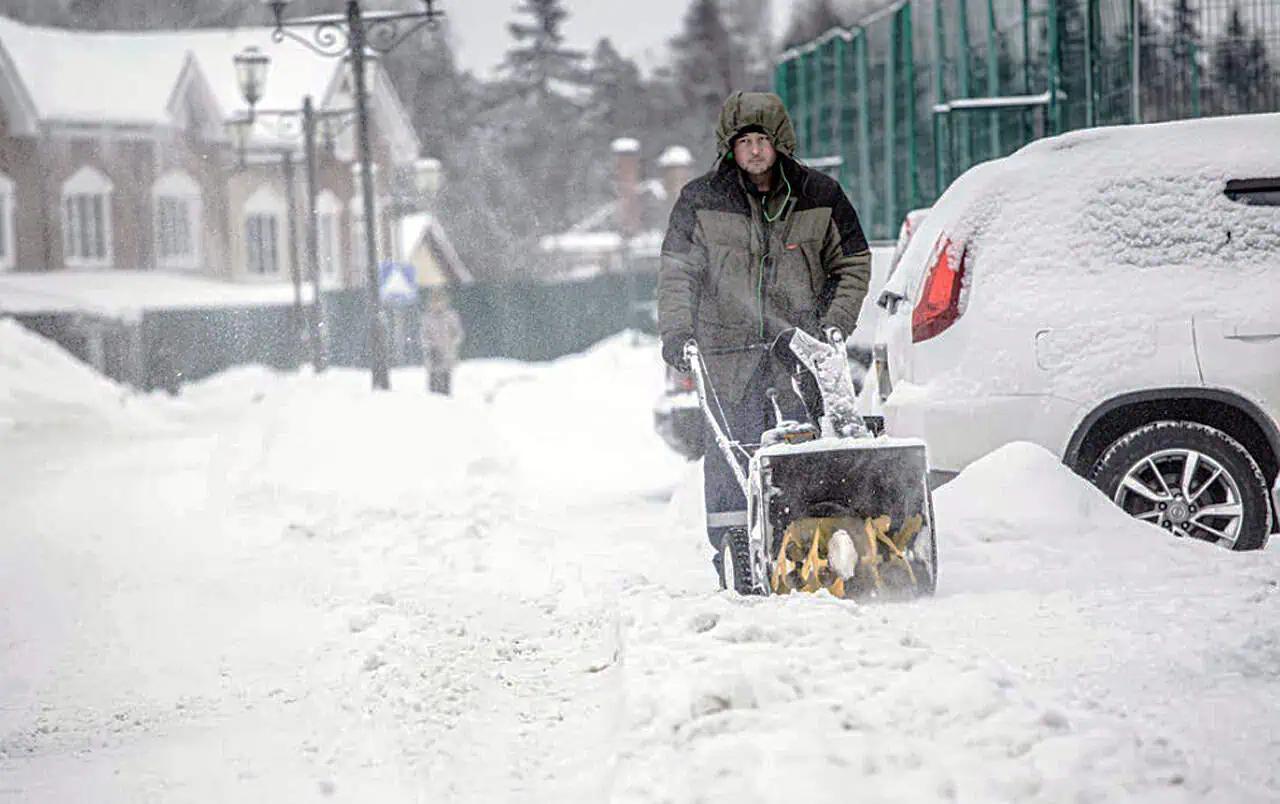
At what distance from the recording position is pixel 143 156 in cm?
4572

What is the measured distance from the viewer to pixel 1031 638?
5.40m

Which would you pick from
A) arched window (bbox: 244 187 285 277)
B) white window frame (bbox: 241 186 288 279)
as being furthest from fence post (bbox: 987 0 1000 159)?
arched window (bbox: 244 187 285 277)

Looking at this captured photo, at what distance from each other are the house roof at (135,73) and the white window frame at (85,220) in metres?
1.48

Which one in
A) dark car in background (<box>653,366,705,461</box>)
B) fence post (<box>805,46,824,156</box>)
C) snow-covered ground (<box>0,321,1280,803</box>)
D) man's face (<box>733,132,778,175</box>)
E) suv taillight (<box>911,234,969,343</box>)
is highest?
fence post (<box>805,46,824,156</box>)

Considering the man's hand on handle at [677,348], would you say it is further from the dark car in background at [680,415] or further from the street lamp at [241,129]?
the street lamp at [241,129]

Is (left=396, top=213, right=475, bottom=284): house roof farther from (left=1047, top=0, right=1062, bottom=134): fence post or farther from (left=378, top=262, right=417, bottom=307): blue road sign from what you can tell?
(left=1047, top=0, right=1062, bottom=134): fence post

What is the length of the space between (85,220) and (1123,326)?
137 ft

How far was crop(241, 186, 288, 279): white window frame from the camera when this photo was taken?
47.7 m

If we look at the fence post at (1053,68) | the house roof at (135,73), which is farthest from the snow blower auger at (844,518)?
the house roof at (135,73)

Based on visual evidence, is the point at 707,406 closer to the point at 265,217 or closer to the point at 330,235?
the point at 265,217

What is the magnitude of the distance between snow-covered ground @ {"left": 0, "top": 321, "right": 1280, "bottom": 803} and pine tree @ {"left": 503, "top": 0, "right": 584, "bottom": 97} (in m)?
66.1

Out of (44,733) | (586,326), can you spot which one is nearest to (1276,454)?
(44,733)

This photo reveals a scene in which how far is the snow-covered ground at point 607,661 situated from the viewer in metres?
3.88

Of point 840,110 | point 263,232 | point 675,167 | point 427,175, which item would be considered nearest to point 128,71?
point 263,232
